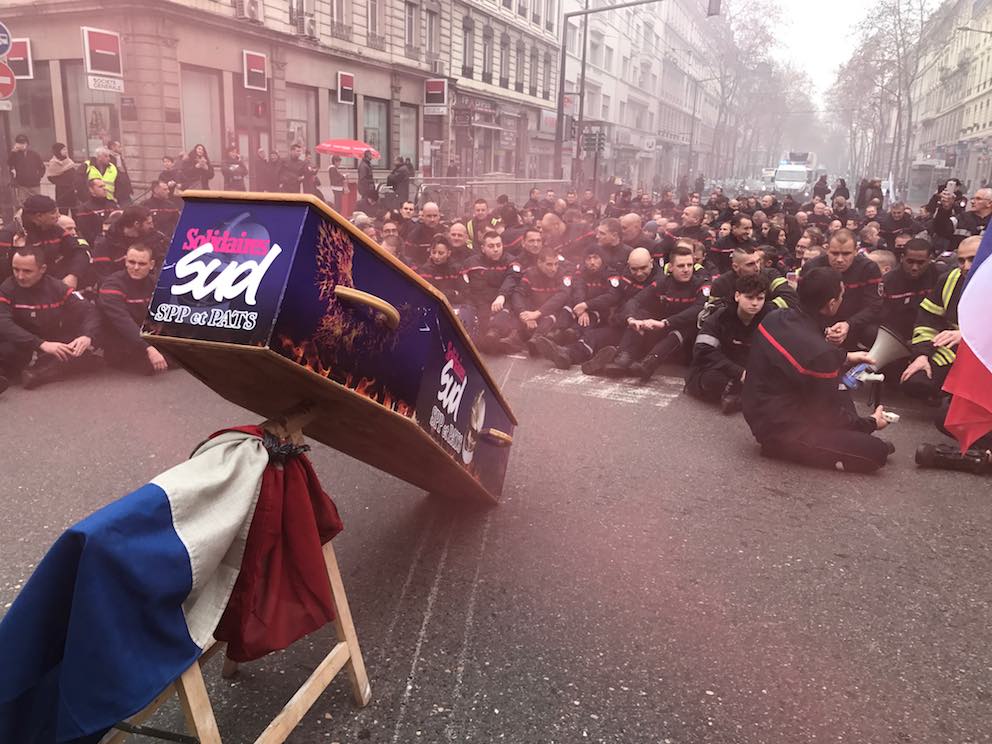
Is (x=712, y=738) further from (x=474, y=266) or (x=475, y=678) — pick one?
(x=474, y=266)

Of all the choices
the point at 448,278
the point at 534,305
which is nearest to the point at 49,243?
the point at 448,278

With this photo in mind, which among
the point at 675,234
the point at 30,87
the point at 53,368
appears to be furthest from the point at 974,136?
the point at 53,368

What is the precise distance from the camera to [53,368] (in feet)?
23.5

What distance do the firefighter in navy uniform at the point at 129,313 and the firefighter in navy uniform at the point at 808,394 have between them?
5531mm

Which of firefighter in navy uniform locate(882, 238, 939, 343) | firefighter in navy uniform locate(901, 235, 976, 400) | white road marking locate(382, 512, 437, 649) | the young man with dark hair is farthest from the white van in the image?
white road marking locate(382, 512, 437, 649)

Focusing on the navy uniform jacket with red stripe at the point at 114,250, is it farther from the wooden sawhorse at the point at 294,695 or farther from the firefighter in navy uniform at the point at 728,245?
the firefighter in navy uniform at the point at 728,245

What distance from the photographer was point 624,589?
3689 millimetres

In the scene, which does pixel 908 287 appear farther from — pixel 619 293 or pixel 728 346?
pixel 619 293

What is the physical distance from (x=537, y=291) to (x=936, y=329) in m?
4.47

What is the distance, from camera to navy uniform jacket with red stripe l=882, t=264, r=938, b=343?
7.96m

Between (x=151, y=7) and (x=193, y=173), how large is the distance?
5432 millimetres

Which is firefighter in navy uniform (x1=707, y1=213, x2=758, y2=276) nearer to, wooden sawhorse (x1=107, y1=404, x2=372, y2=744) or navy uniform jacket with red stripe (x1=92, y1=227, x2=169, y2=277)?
navy uniform jacket with red stripe (x1=92, y1=227, x2=169, y2=277)

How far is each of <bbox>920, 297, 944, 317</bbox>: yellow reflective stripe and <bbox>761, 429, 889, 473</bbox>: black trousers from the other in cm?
223

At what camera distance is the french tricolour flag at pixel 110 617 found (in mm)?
1781
